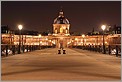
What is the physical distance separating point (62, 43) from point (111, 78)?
167 m

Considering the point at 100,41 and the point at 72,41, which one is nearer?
the point at 100,41

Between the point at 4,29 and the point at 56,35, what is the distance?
60.4 m

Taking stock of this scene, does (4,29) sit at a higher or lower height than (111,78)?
higher

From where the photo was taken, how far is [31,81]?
12.0 meters

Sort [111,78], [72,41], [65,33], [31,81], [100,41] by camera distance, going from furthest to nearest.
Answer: [65,33], [72,41], [100,41], [111,78], [31,81]

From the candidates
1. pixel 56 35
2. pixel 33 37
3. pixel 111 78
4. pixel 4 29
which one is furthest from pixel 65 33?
pixel 111 78

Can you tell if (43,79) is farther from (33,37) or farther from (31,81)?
(33,37)

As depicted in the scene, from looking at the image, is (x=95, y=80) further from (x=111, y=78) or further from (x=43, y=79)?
(x=43, y=79)

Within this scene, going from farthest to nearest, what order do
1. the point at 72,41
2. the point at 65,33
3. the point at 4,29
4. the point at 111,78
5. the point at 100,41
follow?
the point at 65,33 → the point at 72,41 → the point at 100,41 → the point at 4,29 → the point at 111,78

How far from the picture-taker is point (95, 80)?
12312mm

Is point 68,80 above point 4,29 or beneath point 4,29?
beneath

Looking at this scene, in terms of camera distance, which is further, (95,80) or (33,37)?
(33,37)

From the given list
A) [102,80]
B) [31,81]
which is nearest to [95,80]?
[102,80]

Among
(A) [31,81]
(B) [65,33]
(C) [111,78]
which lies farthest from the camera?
(B) [65,33]
